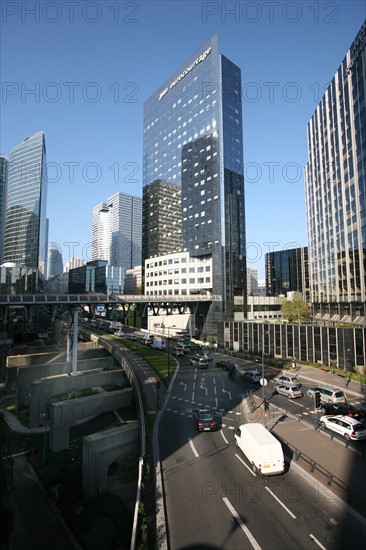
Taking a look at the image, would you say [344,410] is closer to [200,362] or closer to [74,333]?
[200,362]

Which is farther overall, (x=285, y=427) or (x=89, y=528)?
(x=285, y=427)

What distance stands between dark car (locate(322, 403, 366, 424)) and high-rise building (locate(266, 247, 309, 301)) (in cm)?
11310

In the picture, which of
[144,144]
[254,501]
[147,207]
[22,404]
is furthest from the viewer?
[144,144]

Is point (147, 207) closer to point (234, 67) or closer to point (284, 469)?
point (234, 67)

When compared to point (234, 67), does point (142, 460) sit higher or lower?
lower

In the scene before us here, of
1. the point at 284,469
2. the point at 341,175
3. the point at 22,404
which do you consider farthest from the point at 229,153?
the point at 284,469

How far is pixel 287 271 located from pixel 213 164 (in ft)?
256

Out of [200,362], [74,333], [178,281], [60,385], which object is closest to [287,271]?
→ [178,281]

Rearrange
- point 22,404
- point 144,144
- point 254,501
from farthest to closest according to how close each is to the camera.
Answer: point 144,144, point 22,404, point 254,501

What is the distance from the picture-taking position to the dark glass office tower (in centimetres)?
8681

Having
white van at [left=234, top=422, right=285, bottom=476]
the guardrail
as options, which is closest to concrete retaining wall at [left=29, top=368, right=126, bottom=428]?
white van at [left=234, top=422, right=285, bottom=476]

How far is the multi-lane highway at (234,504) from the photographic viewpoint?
12.6 meters

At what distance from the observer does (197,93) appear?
331ft

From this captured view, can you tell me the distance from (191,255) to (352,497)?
265 ft
